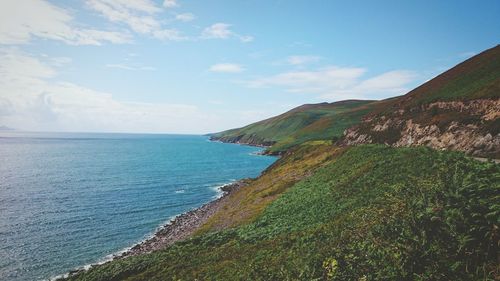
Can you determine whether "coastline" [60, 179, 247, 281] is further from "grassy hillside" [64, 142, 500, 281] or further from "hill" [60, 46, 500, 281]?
"grassy hillside" [64, 142, 500, 281]

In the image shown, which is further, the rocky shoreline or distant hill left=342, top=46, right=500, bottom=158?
the rocky shoreline

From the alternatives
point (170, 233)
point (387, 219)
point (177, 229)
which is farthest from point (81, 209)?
point (387, 219)

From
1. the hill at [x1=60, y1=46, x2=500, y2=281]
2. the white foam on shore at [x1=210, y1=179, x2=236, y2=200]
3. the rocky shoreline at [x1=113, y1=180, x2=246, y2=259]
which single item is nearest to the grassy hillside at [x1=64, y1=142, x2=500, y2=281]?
the hill at [x1=60, y1=46, x2=500, y2=281]

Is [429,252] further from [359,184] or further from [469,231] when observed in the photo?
[359,184]

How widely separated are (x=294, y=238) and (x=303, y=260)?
7.37 metres

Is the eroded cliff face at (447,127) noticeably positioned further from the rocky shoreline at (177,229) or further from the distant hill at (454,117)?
the rocky shoreline at (177,229)

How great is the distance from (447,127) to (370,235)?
49.9m

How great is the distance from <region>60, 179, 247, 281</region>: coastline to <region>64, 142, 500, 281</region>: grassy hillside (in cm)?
1284

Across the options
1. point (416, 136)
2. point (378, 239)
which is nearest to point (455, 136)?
point (416, 136)

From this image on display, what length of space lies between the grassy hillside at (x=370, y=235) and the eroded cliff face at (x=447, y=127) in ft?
45.8

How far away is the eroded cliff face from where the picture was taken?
48656 millimetres

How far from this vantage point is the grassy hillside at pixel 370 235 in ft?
49.2

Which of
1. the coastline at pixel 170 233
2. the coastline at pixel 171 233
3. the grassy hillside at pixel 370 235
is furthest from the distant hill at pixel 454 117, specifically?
the coastline at pixel 170 233

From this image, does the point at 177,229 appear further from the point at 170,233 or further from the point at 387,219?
the point at 387,219
